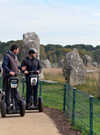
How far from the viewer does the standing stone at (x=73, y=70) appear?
22.8 meters

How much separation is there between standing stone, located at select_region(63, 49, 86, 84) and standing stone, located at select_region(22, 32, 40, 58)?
8.02ft

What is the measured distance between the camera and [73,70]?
23.2 meters

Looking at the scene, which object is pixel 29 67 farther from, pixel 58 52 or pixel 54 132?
pixel 58 52

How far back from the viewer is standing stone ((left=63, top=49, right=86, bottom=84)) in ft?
74.9

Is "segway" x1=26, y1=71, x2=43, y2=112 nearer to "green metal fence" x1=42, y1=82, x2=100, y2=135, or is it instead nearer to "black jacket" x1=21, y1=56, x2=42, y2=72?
"black jacket" x1=21, y1=56, x2=42, y2=72

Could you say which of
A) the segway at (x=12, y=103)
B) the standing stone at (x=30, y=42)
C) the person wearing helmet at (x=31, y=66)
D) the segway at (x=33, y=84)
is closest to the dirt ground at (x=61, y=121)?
the segway at (x=33, y=84)

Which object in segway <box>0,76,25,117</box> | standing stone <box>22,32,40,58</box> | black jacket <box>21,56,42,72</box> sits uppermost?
standing stone <box>22,32,40,58</box>

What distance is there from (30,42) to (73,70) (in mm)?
3999

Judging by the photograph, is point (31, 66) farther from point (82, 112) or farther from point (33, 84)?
point (82, 112)

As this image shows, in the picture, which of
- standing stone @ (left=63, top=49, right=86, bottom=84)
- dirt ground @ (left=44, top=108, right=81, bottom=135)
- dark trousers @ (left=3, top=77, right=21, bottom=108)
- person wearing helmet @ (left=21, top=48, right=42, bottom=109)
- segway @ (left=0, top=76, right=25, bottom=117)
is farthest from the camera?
standing stone @ (left=63, top=49, right=86, bottom=84)

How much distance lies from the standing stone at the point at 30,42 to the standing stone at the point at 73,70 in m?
2.44

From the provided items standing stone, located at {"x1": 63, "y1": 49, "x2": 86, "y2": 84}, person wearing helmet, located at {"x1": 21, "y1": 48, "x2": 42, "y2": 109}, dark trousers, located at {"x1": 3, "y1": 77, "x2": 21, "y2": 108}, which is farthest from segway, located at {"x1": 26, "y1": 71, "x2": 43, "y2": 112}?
standing stone, located at {"x1": 63, "y1": 49, "x2": 86, "y2": 84}

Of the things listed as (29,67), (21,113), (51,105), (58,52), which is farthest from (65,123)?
(58,52)

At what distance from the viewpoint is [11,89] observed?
1029 cm
